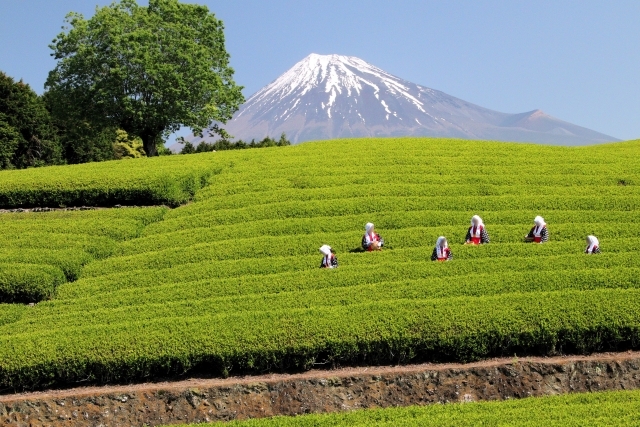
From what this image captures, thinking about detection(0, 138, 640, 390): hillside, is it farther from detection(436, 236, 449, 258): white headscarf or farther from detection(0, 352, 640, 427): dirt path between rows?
detection(0, 352, 640, 427): dirt path between rows

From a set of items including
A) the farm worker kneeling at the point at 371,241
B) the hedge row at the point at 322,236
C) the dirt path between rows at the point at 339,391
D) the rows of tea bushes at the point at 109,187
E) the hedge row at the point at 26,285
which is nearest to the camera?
the dirt path between rows at the point at 339,391

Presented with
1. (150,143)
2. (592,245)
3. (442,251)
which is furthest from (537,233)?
(150,143)

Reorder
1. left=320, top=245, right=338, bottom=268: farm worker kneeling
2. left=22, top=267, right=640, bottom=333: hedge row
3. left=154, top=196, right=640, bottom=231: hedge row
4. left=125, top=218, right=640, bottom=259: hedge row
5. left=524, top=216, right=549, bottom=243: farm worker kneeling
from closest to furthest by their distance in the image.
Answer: left=22, top=267, right=640, bottom=333: hedge row, left=320, top=245, right=338, bottom=268: farm worker kneeling, left=524, top=216, right=549, bottom=243: farm worker kneeling, left=125, top=218, right=640, bottom=259: hedge row, left=154, top=196, right=640, bottom=231: hedge row

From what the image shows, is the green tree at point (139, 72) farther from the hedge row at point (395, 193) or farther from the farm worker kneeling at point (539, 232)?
the farm worker kneeling at point (539, 232)

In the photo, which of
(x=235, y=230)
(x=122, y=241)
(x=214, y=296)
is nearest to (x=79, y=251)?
(x=122, y=241)

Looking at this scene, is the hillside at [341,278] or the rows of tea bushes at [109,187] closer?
the hillside at [341,278]

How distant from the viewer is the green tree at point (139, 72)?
39.4m

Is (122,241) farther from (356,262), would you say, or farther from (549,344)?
(549,344)

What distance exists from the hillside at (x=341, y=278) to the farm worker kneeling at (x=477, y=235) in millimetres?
320

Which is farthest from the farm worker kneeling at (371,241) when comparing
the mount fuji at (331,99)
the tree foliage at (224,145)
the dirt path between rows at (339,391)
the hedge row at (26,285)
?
the mount fuji at (331,99)

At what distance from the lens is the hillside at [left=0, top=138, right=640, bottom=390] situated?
39.5 feet

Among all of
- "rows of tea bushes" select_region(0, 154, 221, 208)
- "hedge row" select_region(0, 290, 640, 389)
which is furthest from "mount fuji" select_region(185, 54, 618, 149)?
"hedge row" select_region(0, 290, 640, 389)

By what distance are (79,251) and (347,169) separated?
9544 mm

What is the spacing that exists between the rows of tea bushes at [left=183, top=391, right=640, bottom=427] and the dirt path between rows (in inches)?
34.9
